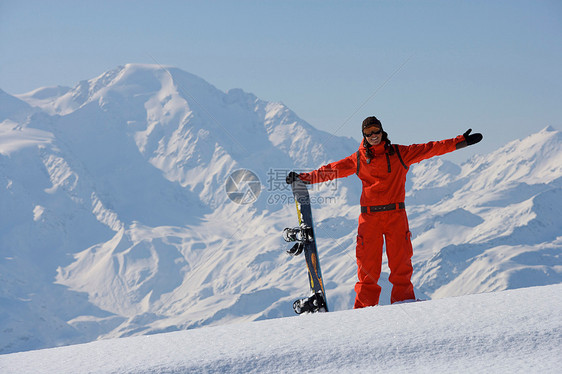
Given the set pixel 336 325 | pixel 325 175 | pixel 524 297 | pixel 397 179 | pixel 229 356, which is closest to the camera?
pixel 229 356

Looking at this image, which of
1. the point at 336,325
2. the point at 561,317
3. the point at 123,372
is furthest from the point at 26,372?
the point at 561,317

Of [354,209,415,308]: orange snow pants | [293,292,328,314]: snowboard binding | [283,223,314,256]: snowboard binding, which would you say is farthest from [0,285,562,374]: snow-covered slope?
[283,223,314,256]: snowboard binding

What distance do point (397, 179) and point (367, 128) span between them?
28.7 inches

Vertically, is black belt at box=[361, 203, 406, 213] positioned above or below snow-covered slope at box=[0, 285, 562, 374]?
above

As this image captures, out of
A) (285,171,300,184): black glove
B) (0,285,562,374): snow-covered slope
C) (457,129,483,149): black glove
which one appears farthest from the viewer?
(285,171,300,184): black glove

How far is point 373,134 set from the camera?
6.63m

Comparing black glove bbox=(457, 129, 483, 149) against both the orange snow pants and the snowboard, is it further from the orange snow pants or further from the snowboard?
the snowboard

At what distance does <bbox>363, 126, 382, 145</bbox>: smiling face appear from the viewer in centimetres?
662

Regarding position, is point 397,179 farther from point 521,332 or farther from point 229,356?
point 229,356

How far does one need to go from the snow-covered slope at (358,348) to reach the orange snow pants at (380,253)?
2.44m

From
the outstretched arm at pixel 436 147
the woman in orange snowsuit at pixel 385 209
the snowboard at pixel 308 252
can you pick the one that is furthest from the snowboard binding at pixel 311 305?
the outstretched arm at pixel 436 147

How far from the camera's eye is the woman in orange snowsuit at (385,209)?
6516 millimetres

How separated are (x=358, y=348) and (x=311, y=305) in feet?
10.7

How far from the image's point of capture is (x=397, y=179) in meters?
Answer: 6.61
